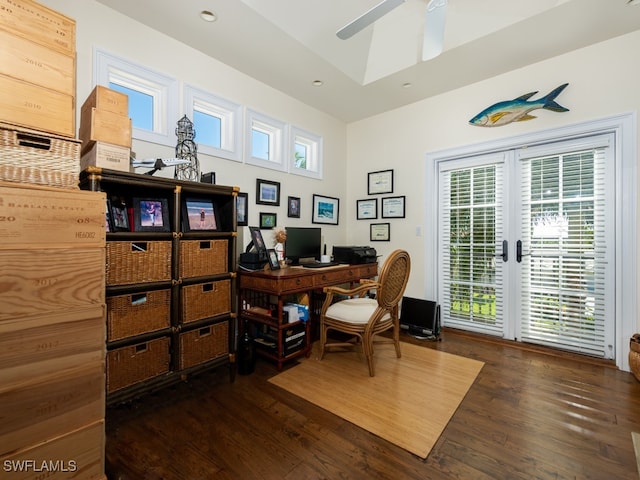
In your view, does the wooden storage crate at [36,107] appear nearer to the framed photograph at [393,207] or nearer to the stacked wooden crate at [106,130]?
the stacked wooden crate at [106,130]

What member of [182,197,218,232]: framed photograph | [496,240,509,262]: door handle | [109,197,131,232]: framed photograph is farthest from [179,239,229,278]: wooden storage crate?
[496,240,509,262]: door handle

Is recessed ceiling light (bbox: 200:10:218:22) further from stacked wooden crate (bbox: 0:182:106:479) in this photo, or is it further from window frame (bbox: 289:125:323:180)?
stacked wooden crate (bbox: 0:182:106:479)

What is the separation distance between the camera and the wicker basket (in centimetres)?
120

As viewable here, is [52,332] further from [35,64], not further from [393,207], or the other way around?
[393,207]

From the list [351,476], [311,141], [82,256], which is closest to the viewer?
[82,256]

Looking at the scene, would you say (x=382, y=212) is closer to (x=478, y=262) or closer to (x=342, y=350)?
(x=478, y=262)

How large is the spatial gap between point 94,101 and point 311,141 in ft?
8.38

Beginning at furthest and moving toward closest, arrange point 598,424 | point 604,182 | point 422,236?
point 422,236 < point 604,182 < point 598,424

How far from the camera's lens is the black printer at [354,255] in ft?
11.6

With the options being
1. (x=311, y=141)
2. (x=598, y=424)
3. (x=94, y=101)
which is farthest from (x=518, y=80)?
(x=94, y=101)

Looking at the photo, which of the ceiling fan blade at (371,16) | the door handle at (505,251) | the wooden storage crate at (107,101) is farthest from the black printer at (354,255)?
the wooden storage crate at (107,101)

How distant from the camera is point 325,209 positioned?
13.4ft

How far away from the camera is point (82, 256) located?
1289mm

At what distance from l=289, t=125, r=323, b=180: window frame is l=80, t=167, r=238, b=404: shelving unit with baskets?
1.52m
